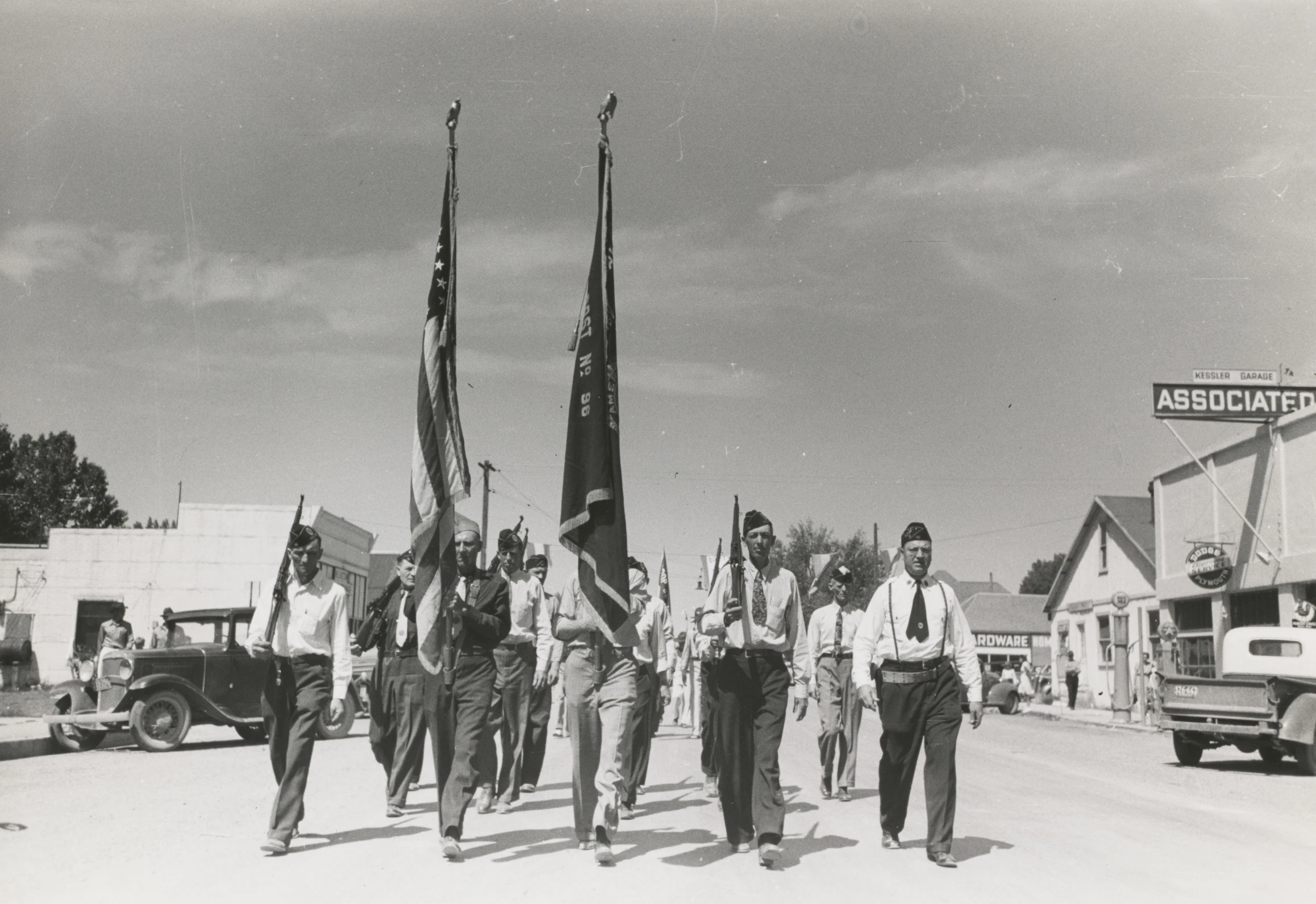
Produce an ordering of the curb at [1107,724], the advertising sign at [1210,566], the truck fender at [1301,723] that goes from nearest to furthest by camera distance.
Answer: the truck fender at [1301,723] < the curb at [1107,724] < the advertising sign at [1210,566]

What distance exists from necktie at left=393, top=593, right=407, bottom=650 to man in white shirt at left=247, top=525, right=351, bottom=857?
150cm

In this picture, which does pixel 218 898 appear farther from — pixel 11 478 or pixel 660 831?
pixel 11 478

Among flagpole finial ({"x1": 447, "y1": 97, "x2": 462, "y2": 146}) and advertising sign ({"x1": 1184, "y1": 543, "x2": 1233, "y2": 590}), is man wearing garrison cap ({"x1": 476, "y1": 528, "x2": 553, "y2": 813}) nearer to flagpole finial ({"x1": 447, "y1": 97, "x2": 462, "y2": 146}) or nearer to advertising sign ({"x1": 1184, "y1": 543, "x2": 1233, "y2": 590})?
flagpole finial ({"x1": 447, "y1": 97, "x2": 462, "y2": 146})

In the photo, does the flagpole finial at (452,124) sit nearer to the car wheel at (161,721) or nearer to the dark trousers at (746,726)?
the dark trousers at (746,726)

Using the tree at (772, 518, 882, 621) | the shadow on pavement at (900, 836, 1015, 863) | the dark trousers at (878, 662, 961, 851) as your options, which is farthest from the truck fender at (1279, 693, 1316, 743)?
the tree at (772, 518, 882, 621)

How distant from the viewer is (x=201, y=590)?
39.7 m

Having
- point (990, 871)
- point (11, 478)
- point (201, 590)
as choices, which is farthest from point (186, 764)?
point (11, 478)

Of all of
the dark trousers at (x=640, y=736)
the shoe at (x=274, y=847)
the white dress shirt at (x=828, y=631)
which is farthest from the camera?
the white dress shirt at (x=828, y=631)

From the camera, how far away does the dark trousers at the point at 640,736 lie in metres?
9.65

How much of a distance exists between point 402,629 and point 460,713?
5.77 feet

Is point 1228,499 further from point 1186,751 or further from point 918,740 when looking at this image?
point 918,740

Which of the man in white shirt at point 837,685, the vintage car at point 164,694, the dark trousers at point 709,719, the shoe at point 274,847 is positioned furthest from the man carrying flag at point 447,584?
the vintage car at point 164,694

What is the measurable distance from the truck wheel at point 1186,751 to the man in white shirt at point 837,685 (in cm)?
727

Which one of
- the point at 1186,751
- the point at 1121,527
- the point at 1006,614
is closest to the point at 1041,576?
the point at 1006,614
